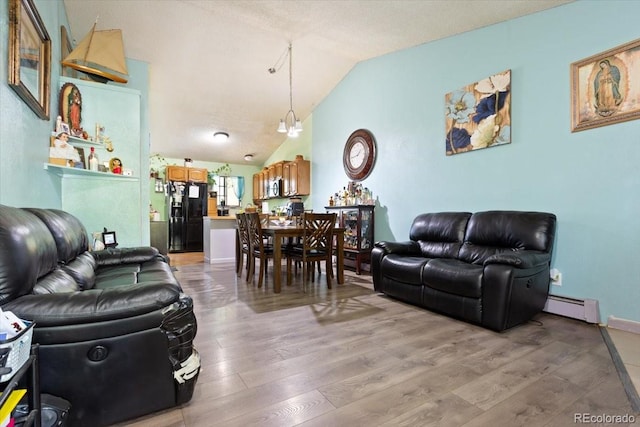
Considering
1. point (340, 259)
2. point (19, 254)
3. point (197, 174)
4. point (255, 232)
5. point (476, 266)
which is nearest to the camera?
point (19, 254)

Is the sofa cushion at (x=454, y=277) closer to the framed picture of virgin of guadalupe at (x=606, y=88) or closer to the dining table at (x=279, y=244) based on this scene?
the dining table at (x=279, y=244)

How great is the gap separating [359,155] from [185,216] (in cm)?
478

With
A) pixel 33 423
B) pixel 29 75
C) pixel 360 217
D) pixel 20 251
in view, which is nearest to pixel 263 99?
pixel 360 217

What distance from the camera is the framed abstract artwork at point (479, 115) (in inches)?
125

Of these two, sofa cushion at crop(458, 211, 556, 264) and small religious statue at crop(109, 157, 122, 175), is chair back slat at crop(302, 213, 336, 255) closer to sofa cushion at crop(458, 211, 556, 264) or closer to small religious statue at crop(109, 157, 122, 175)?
sofa cushion at crop(458, 211, 556, 264)

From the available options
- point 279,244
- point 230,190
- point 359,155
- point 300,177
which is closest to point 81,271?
point 279,244

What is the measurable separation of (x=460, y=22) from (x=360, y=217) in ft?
9.07

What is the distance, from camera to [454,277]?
2.56 metres

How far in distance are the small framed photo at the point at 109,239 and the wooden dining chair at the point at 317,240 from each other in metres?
2.05

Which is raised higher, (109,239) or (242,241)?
(109,239)

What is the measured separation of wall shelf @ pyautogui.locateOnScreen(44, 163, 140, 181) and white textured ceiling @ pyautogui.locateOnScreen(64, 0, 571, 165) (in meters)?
1.89

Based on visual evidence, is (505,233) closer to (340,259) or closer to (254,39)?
(340,259)

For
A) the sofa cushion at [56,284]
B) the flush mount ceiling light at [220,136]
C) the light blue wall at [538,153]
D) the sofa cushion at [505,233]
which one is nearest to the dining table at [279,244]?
the light blue wall at [538,153]

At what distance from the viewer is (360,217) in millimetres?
4660
